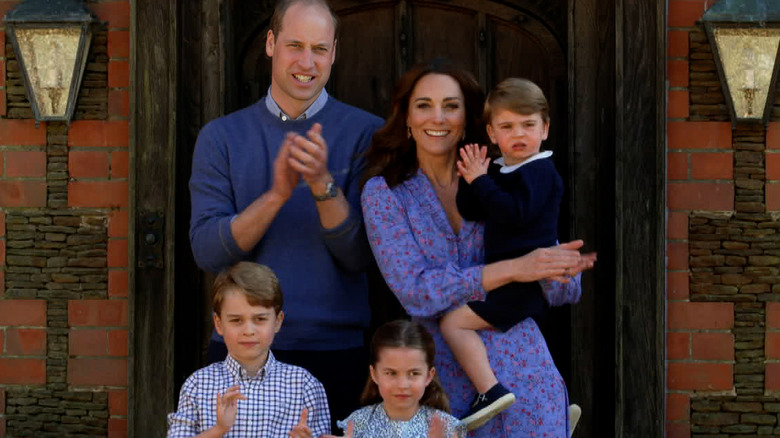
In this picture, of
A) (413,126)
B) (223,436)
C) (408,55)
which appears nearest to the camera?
(223,436)

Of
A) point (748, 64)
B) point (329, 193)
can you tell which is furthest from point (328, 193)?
point (748, 64)

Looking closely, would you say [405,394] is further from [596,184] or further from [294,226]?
[596,184]

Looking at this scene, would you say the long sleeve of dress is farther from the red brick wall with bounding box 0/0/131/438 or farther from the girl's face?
the red brick wall with bounding box 0/0/131/438

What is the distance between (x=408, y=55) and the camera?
449 centimetres

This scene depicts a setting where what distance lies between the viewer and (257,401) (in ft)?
10.5

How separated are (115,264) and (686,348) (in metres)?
2.16

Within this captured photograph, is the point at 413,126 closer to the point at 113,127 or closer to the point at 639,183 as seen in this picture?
the point at 639,183

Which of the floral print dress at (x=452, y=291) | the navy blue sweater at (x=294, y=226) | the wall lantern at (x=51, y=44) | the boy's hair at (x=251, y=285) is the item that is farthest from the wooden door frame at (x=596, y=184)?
the boy's hair at (x=251, y=285)

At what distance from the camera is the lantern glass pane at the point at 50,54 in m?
4.23

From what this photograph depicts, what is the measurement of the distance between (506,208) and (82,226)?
1.82 metres

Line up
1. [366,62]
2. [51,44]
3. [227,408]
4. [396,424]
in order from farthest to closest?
[366,62] < [51,44] < [396,424] < [227,408]

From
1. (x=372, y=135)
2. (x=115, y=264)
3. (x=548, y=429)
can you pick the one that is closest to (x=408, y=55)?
(x=372, y=135)

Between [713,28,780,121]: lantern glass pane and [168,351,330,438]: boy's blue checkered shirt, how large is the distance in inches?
75.9

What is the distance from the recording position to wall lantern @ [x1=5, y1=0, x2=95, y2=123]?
13.8 ft
